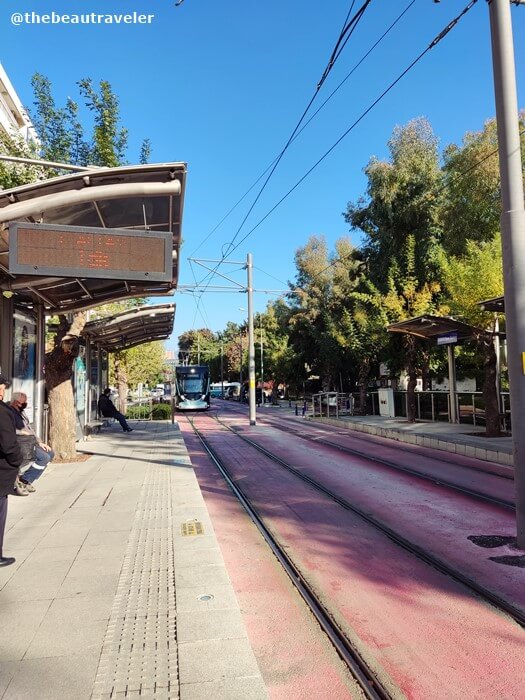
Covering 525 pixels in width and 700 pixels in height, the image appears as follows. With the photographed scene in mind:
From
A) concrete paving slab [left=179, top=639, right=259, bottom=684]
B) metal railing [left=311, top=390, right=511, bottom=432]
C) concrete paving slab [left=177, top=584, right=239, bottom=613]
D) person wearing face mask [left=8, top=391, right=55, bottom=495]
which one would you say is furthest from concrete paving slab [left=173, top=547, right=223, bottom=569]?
metal railing [left=311, top=390, right=511, bottom=432]

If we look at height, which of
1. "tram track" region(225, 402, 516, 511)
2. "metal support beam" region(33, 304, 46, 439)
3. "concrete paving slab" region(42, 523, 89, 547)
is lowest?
"tram track" region(225, 402, 516, 511)

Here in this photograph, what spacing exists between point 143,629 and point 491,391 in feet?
45.1

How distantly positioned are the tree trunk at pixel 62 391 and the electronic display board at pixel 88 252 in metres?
4.73

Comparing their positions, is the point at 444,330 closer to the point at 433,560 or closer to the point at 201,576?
the point at 433,560

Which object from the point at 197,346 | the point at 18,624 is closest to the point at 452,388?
the point at 18,624

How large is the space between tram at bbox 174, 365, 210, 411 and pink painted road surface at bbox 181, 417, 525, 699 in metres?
26.8

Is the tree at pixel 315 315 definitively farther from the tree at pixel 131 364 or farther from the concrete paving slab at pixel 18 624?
the concrete paving slab at pixel 18 624

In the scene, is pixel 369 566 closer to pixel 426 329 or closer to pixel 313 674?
pixel 313 674

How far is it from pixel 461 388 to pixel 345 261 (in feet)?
36.0

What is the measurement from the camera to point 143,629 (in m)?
3.51

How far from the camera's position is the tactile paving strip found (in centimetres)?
286

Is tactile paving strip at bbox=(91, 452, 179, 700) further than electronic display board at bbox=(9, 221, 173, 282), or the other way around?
electronic display board at bbox=(9, 221, 173, 282)

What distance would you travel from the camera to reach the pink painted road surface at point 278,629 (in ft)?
10.1

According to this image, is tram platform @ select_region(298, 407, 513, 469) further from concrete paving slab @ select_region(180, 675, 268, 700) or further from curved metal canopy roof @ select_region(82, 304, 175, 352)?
concrete paving slab @ select_region(180, 675, 268, 700)
